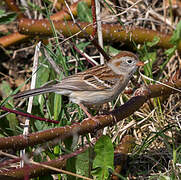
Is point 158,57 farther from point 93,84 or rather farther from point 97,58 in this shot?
point 93,84

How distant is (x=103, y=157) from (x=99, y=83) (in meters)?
1.00

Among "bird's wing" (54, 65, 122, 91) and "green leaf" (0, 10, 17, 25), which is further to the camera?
"green leaf" (0, 10, 17, 25)

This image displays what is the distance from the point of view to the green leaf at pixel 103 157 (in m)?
2.65

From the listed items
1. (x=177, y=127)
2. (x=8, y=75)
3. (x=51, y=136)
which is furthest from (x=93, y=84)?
(x=8, y=75)

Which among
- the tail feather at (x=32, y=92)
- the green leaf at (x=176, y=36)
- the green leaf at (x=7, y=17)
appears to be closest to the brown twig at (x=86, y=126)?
the tail feather at (x=32, y=92)

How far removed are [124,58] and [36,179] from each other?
1396 millimetres

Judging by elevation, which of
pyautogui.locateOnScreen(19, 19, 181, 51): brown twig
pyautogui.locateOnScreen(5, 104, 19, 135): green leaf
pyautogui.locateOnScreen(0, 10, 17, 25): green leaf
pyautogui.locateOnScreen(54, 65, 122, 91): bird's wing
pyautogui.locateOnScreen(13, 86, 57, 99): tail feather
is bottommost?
pyautogui.locateOnScreen(5, 104, 19, 135): green leaf

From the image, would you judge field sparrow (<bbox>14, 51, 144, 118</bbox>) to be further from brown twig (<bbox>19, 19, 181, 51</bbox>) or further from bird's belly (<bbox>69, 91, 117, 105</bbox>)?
brown twig (<bbox>19, 19, 181, 51</bbox>)

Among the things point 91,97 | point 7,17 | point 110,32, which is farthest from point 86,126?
point 7,17

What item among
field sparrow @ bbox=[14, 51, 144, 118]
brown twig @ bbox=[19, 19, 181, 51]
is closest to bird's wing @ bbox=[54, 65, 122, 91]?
field sparrow @ bbox=[14, 51, 144, 118]

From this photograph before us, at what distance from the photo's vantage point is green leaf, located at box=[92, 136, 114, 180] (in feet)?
8.70

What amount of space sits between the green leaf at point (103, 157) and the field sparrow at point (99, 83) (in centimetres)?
59

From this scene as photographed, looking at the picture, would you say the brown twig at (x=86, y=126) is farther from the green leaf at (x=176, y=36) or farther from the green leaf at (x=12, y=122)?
the green leaf at (x=12, y=122)

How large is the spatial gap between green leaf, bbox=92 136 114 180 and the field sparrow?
588mm
